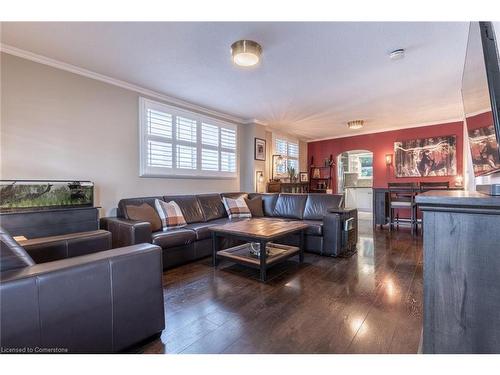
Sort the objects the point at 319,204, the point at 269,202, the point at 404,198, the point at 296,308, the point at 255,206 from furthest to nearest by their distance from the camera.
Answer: the point at 404,198, the point at 269,202, the point at 255,206, the point at 319,204, the point at 296,308

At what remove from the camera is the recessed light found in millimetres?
2498

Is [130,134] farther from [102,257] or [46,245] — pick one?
[102,257]

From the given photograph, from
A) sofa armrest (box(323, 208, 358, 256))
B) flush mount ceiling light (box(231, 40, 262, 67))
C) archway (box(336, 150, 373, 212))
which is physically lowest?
sofa armrest (box(323, 208, 358, 256))

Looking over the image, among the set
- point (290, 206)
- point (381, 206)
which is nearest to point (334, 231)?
point (290, 206)

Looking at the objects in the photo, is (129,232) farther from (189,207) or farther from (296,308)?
(296,308)

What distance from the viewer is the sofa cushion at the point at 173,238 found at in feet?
9.28

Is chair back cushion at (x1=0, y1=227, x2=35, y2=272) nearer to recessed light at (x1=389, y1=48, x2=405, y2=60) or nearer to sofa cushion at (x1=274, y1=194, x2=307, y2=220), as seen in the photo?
recessed light at (x1=389, y1=48, x2=405, y2=60)

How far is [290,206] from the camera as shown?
4.39 m

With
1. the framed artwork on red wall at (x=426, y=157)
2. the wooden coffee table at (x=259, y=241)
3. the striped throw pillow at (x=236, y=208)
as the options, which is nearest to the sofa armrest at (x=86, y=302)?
the wooden coffee table at (x=259, y=241)

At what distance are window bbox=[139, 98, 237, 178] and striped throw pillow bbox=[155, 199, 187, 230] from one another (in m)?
0.67

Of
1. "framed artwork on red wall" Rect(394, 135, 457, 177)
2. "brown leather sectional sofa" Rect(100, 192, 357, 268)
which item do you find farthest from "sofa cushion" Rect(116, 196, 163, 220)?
"framed artwork on red wall" Rect(394, 135, 457, 177)

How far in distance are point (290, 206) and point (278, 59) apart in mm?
2464

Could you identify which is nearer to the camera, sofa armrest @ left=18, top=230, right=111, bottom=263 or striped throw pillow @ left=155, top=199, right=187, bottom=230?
sofa armrest @ left=18, top=230, right=111, bottom=263

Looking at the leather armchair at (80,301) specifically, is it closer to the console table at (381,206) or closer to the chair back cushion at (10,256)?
the chair back cushion at (10,256)
